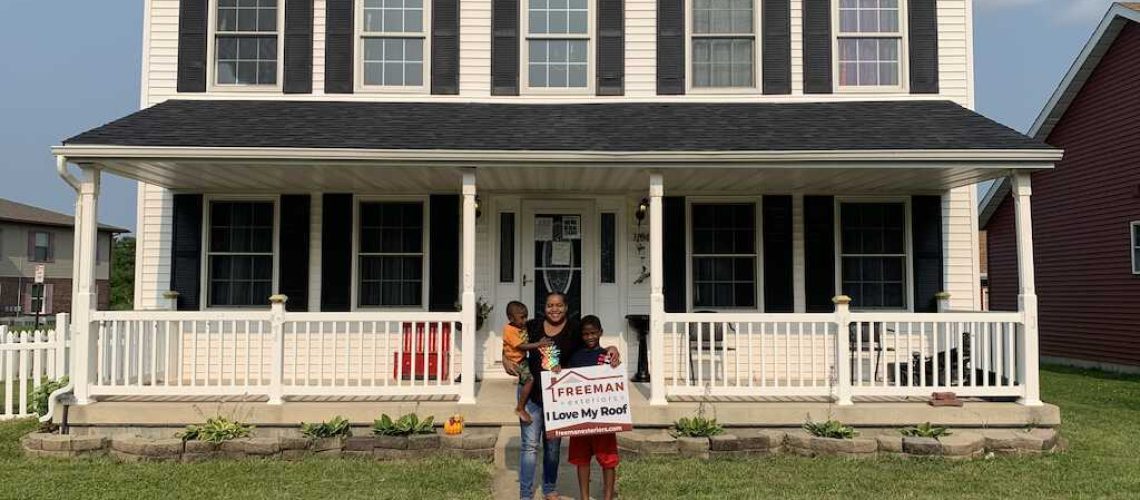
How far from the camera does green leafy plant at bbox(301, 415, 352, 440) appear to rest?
6535 millimetres

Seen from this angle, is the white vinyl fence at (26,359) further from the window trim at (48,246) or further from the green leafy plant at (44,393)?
the window trim at (48,246)

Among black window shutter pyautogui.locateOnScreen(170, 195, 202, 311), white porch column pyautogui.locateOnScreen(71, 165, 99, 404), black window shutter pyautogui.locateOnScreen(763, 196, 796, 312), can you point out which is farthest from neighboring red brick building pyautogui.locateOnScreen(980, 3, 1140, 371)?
white porch column pyautogui.locateOnScreen(71, 165, 99, 404)

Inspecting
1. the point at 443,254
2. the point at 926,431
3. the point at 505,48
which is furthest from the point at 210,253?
the point at 926,431

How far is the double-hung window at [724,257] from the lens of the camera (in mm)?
9023

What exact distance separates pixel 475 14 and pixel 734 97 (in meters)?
3.22

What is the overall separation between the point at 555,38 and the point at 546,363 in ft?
17.8

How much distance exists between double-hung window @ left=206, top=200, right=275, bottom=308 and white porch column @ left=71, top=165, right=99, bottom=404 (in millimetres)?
1834

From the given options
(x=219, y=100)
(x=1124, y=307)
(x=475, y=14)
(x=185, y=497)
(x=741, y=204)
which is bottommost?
(x=185, y=497)

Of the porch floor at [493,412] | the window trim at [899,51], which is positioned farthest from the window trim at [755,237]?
the porch floor at [493,412]

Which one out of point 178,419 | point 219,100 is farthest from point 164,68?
point 178,419

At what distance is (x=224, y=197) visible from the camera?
8.91 meters

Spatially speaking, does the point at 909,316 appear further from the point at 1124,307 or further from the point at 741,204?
the point at 1124,307

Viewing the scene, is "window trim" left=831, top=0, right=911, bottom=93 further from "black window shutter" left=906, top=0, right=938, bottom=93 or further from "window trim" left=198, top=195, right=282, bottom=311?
"window trim" left=198, top=195, right=282, bottom=311

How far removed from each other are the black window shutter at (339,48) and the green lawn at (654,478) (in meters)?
4.67
